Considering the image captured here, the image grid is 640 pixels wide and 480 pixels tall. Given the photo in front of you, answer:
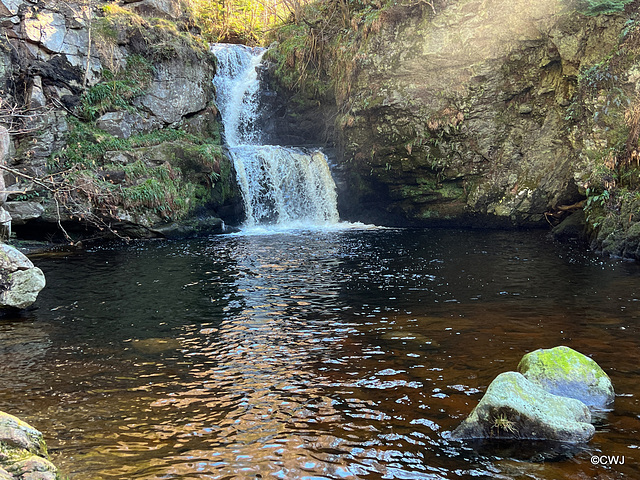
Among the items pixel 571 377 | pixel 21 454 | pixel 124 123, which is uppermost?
pixel 124 123

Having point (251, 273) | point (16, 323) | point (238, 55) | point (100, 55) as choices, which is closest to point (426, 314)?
point (251, 273)

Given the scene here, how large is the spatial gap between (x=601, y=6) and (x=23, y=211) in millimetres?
17376

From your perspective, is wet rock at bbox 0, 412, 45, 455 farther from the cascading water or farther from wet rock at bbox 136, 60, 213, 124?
wet rock at bbox 136, 60, 213, 124

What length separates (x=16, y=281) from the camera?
332 inches

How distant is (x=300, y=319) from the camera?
7859 mm

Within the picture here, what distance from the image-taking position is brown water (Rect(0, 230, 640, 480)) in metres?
4.02

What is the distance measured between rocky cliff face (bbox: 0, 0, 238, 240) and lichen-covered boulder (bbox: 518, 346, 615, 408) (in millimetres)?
13298

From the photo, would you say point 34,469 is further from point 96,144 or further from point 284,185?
point 284,185

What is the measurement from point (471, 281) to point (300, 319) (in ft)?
13.5

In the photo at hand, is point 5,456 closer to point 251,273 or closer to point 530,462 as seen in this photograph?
point 530,462

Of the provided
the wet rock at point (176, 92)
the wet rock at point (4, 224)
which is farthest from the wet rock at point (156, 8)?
the wet rock at point (4, 224)

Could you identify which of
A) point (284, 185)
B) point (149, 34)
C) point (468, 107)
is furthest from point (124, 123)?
point (468, 107)

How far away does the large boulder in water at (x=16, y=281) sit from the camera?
8281 mm

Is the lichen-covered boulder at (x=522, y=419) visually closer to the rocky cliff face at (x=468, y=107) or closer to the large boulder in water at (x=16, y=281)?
the large boulder in water at (x=16, y=281)
